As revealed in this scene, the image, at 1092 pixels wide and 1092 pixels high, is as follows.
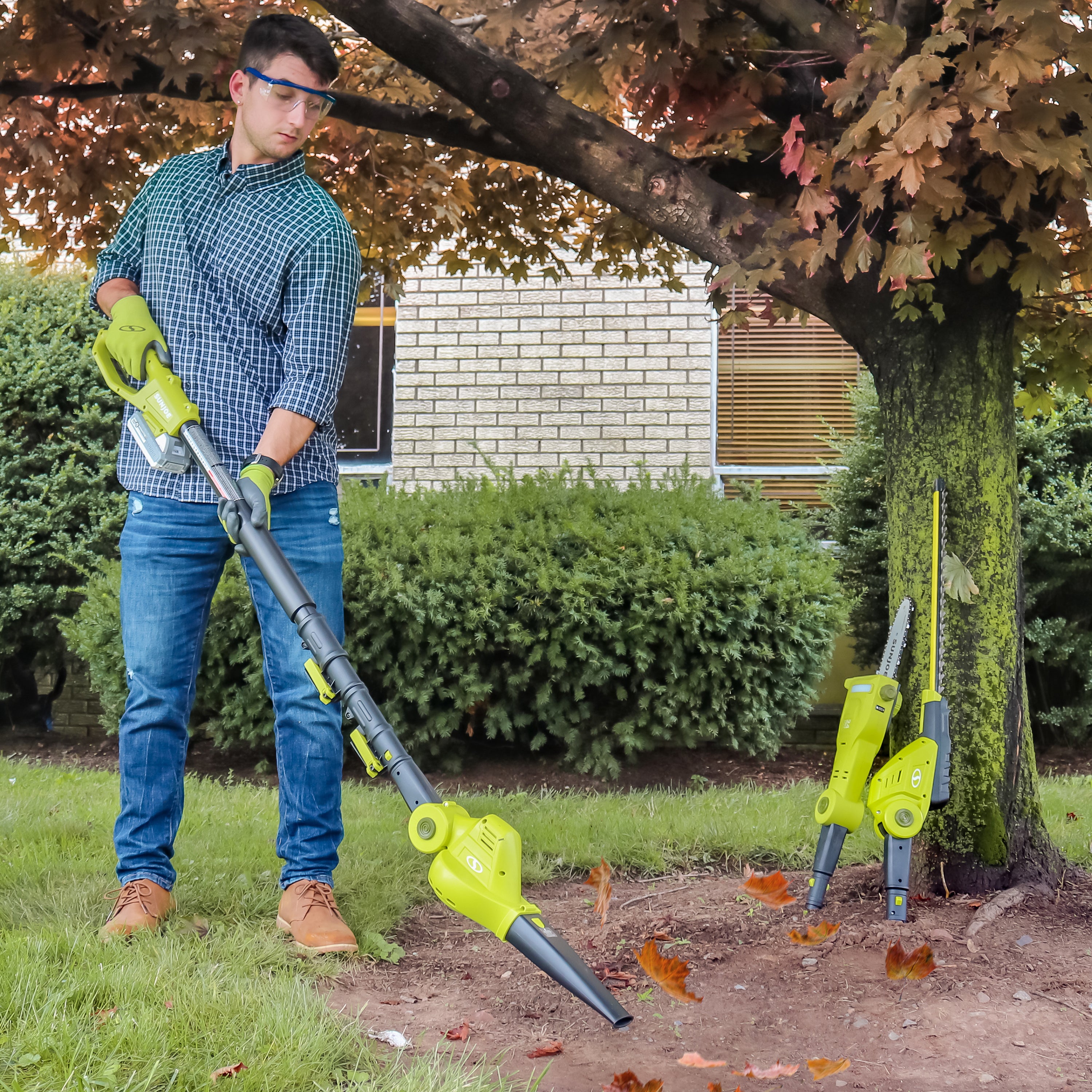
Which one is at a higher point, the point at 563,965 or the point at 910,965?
the point at 563,965

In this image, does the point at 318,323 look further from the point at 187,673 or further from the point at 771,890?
the point at 771,890

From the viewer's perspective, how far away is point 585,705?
5.32m

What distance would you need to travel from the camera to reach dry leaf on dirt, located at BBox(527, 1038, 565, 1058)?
2.19m

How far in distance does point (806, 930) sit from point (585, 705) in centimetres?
254

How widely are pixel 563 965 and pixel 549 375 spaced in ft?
19.3

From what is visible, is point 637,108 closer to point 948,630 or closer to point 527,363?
point 948,630

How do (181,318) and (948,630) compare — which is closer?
(181,318)

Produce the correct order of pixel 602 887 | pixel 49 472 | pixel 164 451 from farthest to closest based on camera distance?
pixel 49 472 → pixel 602 887 → pixel 164 451

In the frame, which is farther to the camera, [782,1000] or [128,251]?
[128,251]

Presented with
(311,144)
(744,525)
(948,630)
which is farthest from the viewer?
(744,525)

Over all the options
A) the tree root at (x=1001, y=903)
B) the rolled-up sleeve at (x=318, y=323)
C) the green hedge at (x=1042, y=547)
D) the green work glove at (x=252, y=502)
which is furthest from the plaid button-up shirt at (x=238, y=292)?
the green hedge at (x=1042, y=547)

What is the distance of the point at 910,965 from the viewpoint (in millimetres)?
2504

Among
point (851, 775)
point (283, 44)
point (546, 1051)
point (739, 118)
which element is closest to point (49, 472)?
point (283, 44)

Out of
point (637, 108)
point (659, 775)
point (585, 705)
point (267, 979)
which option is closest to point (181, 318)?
point (637, 108)
